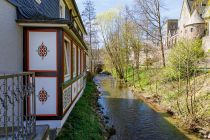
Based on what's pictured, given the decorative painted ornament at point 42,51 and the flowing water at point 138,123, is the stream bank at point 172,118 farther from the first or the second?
the decorative painted ornament at point 42,51

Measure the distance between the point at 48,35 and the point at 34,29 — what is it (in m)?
0.40

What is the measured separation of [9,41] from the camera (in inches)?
238

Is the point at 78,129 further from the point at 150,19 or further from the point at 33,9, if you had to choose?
the point at 150,19

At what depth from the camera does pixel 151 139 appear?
34.7 ft

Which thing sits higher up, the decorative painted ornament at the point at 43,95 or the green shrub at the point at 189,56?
the green shrub at the point at 189,56

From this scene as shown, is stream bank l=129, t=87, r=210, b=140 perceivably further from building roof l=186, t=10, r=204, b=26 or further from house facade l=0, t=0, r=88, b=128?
building roof l=186, t=10, r=204, b=26

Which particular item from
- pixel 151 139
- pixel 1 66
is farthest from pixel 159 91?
pixel 1 66

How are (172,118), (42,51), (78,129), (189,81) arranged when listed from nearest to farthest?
(42,51)
(78,129)
(189,81)
(172,118)

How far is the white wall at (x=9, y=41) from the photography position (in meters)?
5.77

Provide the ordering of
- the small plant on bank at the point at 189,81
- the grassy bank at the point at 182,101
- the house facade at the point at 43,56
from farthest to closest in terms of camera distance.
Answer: the small plant on bank at the point at 189,81 → the grassy bank at the point at 182,101 → the house facade at the point at 43,56

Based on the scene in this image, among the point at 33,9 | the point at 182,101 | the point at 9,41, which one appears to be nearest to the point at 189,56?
the point at 182,101

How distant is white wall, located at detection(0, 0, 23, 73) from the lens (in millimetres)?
5769

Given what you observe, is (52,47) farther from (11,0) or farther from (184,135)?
(184,135)

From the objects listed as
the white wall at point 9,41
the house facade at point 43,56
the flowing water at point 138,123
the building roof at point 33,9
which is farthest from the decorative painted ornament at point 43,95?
the flowing water at point 138,123
